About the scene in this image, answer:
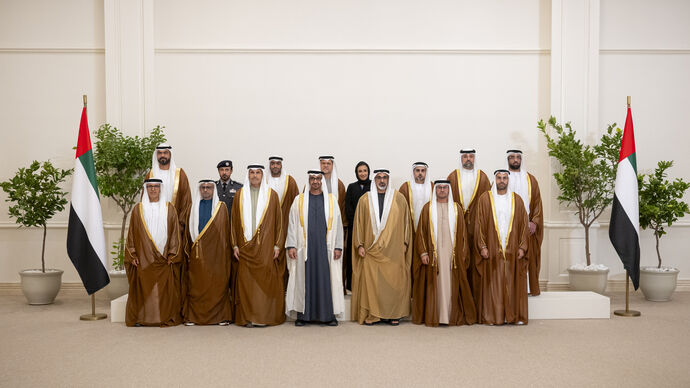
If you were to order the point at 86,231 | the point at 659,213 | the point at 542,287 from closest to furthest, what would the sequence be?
the point at 86,231, the point at 659,213, the point at 542,287

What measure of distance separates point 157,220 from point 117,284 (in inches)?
72.2

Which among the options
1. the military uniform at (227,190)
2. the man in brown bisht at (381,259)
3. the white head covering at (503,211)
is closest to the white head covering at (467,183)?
the white head covering at (503,211)

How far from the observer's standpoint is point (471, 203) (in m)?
7.52

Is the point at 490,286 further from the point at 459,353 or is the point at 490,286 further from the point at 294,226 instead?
the point at 294,226

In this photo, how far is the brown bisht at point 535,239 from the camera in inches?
288

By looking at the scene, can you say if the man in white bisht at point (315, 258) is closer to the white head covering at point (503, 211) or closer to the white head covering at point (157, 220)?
the white head covering at point (157, 220)

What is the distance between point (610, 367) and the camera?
5.16 meters

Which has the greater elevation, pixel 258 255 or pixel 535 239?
pixel 535 239

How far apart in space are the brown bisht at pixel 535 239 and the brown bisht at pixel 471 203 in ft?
1.77

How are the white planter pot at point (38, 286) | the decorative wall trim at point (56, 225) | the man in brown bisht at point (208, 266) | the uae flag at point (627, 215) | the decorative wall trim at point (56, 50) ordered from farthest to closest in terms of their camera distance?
the decorative wall trim at point (56, 50) → the decorative wall trim at point (56, 225) → the white planter pot at point (38, 286) → the uae flag at point (627, 215) → the man in brown bisht at point (208, 266)

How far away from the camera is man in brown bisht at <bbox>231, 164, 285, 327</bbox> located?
6.79 m

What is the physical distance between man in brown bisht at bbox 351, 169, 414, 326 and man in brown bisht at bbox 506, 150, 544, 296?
4.65 ft

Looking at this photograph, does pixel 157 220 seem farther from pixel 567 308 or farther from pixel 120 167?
pixel 567 308

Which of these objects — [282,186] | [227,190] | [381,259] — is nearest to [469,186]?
[381,259]
